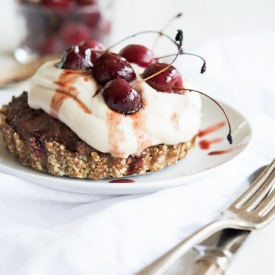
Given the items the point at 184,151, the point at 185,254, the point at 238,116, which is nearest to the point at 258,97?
the point at 238,116

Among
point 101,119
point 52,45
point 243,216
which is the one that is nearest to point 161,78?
point 101,119

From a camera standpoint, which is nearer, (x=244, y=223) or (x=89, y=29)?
(x=244, y=223)

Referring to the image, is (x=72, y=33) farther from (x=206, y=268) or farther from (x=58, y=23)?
(x=206, y=268)

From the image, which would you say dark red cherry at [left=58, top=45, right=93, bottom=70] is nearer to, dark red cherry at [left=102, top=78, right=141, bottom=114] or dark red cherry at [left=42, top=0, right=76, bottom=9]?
dark red cherry at [left=102, top=78, right=141, bottom=114]

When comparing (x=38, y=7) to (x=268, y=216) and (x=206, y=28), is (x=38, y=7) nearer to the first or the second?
(x=206, y=28)

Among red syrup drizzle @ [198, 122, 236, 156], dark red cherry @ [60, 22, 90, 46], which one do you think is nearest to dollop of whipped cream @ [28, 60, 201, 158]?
red syrup drizzle @ [198, 122, 236, 156]
